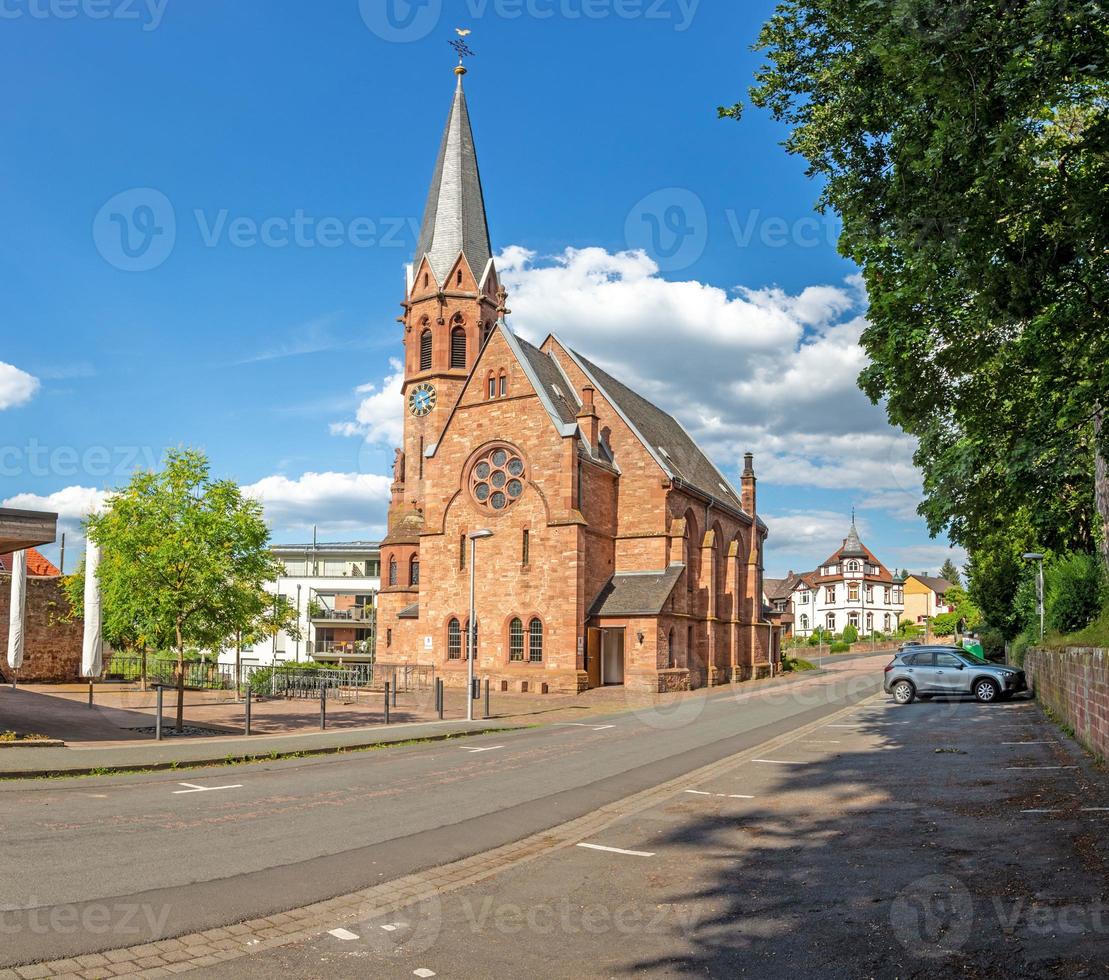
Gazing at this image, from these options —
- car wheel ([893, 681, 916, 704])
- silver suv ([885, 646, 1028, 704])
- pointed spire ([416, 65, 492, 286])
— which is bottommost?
car wheel ([893, 681, 916, 704])

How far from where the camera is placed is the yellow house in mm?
154750

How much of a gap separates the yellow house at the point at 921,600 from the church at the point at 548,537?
113 m

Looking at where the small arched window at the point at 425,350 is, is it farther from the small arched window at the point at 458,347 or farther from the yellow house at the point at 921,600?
the yellow house at the point at 921,600

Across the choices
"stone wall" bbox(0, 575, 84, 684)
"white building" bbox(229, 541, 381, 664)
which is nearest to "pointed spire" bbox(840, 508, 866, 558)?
"white building" bbox(229, 541, 381, 664)

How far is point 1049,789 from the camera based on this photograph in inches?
473

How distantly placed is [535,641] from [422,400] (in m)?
19.1

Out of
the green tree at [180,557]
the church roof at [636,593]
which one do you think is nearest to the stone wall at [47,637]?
the green tree at [180,557]

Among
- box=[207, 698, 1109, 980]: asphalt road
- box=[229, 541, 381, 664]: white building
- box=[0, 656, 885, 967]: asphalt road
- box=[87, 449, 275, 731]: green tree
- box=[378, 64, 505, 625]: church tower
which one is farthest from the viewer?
box=[229, 541, 381, 664]: white building

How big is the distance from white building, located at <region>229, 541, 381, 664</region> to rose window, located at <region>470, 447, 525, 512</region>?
29586 mm

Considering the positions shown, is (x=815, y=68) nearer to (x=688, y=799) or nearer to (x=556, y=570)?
(x=688, y=799)

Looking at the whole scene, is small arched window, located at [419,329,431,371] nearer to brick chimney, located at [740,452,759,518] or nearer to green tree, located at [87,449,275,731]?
brick chimney, located at [740,452,759,518]

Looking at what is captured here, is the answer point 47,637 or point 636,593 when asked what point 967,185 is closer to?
point 636,593

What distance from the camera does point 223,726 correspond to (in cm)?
2217

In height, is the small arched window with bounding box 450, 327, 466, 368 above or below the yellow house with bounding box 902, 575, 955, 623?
above
